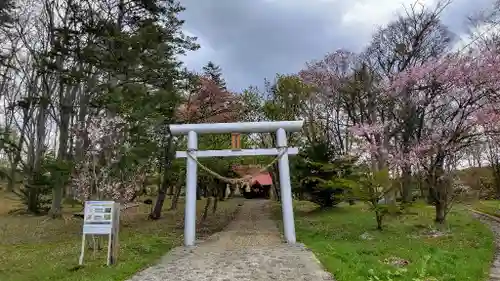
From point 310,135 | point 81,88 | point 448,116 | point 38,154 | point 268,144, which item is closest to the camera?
point 448,116

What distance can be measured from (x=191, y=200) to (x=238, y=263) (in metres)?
4.50

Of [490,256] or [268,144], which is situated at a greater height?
[268,144]

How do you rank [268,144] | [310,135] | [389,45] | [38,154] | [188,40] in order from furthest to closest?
1. [268,144]
2. [310,135]
3. [38,154]
4. [389,45]
5. [188,40]

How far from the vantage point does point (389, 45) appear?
68.2ft

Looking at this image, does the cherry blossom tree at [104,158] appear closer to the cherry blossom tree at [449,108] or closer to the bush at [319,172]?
the bush at [319,172]

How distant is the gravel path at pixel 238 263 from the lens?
731cm

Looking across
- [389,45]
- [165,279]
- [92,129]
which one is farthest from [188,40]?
[165,279]

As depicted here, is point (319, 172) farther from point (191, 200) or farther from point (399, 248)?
point (399, 248)

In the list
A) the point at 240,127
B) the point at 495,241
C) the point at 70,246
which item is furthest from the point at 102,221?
the point at 495,241

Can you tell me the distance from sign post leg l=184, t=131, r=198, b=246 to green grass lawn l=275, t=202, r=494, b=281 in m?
3.25

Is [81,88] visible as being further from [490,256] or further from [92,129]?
[490,256]

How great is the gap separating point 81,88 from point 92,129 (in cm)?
864

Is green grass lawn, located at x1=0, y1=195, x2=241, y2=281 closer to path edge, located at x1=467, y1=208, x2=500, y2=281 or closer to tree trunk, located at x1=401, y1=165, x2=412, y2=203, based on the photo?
path edge, located at x1=467, y1=208, x2=500, y2=281

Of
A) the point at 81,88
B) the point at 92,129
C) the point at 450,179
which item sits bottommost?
the point at 450,179
